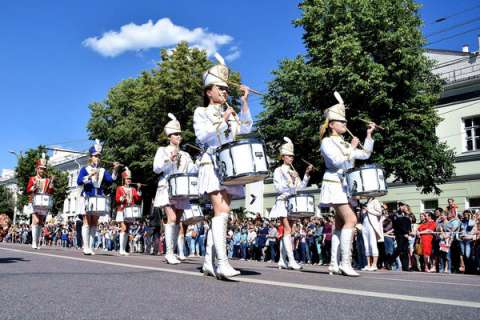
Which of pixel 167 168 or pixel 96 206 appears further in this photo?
pixel 96 206

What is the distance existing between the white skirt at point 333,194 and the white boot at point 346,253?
47 cm

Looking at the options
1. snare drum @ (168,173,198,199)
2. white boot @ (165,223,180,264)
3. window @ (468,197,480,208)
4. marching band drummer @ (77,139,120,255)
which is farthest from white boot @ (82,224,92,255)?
window @ (468,197,480,208)

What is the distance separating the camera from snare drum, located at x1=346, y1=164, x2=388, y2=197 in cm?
864

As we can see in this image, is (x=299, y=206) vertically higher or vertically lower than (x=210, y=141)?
lower

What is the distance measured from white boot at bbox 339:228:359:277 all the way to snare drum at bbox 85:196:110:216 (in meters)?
7.36

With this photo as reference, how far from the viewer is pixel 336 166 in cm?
830

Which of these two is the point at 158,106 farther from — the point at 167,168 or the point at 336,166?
the point at 336,166

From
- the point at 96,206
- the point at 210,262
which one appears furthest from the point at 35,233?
the point at 210,262

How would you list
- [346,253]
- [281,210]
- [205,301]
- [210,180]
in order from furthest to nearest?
[281,210] < [346,253] < [210,180] < [205,301]

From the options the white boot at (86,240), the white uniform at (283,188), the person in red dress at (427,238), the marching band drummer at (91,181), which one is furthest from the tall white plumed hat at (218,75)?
the person in red dress at (427,238)

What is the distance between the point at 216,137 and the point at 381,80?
65.2ft

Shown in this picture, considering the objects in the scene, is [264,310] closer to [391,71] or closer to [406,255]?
[406,255]

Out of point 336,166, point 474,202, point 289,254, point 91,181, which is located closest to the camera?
point 336,166

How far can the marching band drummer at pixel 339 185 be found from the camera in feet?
26.3
